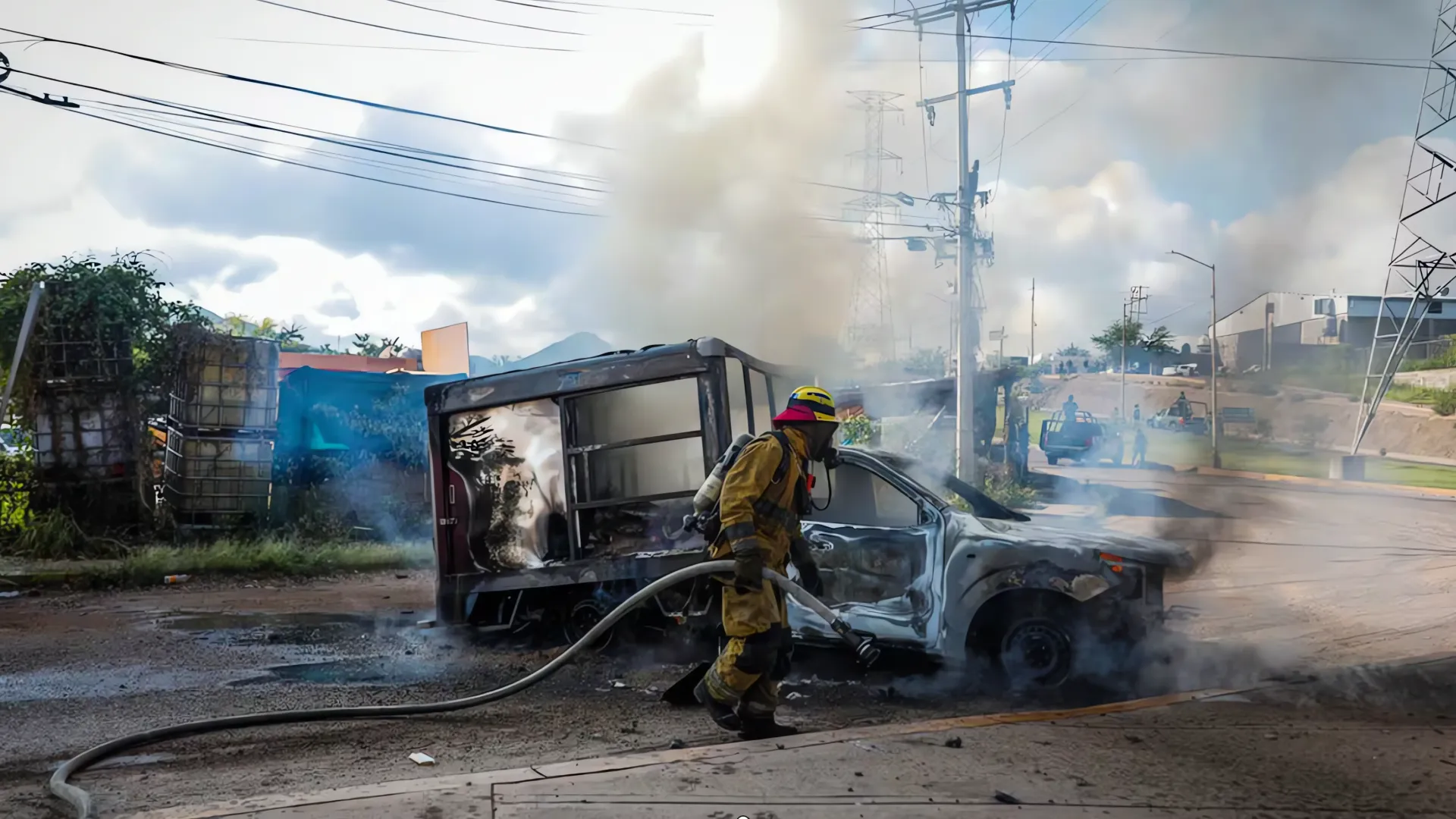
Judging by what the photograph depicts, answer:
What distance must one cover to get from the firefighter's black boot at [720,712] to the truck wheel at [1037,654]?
181 cm

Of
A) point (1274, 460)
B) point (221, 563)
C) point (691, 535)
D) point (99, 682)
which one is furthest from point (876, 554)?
point (1274, 460)

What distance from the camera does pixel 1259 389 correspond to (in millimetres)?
12023

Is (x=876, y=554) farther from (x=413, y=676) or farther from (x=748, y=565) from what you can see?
(x=413, y=676)

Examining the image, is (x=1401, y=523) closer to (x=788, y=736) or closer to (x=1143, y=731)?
(x=1143, y=731)

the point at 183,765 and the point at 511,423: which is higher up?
the point at 511,423

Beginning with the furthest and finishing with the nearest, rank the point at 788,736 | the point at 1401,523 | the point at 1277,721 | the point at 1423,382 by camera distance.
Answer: the point at 1423,382, the point at 1401,523, the point at 1277,721, the point at 788,736

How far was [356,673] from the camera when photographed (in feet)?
21.8

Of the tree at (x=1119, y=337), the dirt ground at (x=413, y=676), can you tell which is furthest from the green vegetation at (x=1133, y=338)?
the dirt ground at (x=413, y=676)

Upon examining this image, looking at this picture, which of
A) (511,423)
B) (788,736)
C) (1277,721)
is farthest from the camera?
(511,423)

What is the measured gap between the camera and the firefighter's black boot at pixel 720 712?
4.65 m

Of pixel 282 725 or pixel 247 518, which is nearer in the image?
pixel 282 725

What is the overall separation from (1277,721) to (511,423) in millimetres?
4913

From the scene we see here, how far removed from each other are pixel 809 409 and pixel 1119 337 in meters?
33.0

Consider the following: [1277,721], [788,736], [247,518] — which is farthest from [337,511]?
[1277,721]
